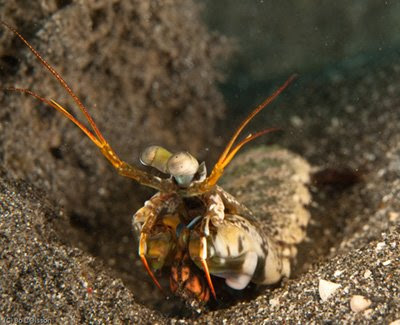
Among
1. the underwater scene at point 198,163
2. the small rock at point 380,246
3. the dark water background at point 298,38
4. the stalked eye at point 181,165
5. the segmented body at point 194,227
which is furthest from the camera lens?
the dark water background at point 298,38

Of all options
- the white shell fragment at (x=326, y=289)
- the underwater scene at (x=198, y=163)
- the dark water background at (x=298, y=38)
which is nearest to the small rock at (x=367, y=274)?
the underwater scene at (x=198, y=163)

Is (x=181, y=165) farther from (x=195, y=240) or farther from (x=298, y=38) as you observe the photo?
(x=298, y=38)

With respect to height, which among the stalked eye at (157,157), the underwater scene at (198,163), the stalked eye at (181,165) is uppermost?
the stalked eye at (181,165)

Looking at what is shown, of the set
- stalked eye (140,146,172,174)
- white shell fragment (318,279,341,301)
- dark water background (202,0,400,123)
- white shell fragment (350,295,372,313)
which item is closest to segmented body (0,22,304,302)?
stalked eye (140,146,172,174)

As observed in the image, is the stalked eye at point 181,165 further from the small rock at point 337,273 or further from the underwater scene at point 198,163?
the small rock at point 337,273

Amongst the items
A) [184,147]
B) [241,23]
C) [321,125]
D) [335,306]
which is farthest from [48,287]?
[241,23]

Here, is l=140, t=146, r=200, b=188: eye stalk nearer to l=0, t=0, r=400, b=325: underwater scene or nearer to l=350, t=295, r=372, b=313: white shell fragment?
l=0, t=0, r=400, b=325: underwater scene

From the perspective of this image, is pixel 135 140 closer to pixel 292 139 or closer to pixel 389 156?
pixel 292 139
